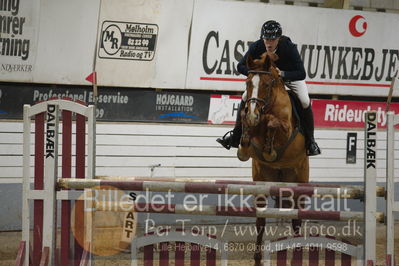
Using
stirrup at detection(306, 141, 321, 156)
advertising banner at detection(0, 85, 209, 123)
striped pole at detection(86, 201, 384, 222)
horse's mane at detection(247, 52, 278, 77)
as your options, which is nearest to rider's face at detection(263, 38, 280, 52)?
horse's mane at detection(247, 52, 278, 77)

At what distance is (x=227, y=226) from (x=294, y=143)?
2.42 m

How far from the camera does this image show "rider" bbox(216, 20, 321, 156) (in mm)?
3160

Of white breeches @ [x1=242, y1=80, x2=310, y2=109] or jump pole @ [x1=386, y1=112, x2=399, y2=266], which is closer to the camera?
jump pole @ [x1=386, y1=112, x2=399, y2=266]

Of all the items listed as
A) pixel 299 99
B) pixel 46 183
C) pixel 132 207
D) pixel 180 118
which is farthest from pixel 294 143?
pixel 180 118

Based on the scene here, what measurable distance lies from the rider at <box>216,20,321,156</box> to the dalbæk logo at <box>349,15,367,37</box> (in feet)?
7.48

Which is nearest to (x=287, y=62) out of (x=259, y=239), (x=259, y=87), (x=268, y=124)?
(x=259, y=87)

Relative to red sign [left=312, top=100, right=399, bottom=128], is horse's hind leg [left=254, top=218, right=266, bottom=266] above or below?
below

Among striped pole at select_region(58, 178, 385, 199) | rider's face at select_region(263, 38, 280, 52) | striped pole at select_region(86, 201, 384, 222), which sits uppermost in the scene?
rider's face at select_region(263, 38, 280, 52)

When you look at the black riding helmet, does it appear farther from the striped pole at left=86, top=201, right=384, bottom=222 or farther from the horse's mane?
the striped pole at left=86, top=201, right=384, bottom=222

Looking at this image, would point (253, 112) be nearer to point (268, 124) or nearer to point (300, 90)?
point (268, 124)

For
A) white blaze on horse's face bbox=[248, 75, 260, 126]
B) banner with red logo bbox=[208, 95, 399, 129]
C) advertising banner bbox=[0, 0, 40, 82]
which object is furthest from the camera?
banner with red logo bbox=[208, 95, 399, 129]

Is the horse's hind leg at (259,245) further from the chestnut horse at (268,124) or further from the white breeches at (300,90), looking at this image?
the white breeches at (300,90)

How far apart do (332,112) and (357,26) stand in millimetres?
997

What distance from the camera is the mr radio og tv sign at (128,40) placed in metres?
4.81
